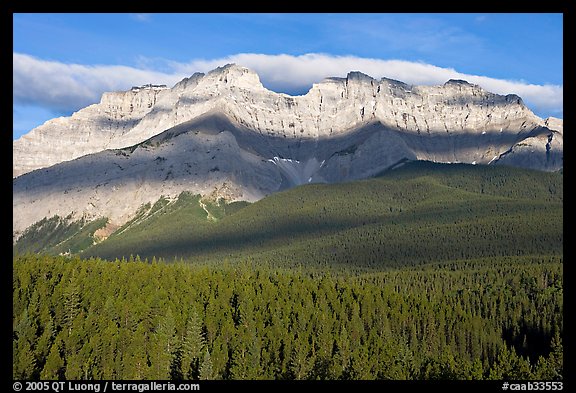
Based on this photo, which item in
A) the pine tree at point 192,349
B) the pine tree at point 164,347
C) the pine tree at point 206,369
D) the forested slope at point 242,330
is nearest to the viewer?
the forested slope at point 242,330

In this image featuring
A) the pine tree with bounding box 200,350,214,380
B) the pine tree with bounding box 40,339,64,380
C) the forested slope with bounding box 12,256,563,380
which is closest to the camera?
the pine tree with bounding box 40,339,64,380

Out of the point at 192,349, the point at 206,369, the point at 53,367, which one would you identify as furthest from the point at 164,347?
the point at 53,367

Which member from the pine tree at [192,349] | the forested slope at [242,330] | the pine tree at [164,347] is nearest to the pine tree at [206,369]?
the forested slope at [242,330]

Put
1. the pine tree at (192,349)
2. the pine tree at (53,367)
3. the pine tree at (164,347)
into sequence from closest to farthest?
the pine tree at (53,367) → the pine tree at (164,347) → the pine tree at (192,349)

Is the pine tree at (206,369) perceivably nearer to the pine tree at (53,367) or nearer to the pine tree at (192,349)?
the pine tree at (192,349)

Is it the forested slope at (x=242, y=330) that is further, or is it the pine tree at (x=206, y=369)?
the pine tree at (x=206, y=369)

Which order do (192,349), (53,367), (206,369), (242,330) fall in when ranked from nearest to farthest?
(53,367) → (206,369) → (192,349) → (242,330)

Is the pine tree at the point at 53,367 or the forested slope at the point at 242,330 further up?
the forested slope at the point at 242,330

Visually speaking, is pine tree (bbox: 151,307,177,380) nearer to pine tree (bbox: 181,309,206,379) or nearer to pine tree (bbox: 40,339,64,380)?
pine tree (bbox: 181,309,206,379)

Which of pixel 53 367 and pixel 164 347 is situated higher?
pixel 164 347

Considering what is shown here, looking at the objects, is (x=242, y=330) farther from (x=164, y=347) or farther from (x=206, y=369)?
(x=206, y=369)

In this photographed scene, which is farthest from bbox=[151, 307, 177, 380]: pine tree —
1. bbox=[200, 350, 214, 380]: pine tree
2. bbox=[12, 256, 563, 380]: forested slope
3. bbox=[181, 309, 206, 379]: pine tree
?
bbox=[200, 350, 214, 380]: pine tree
